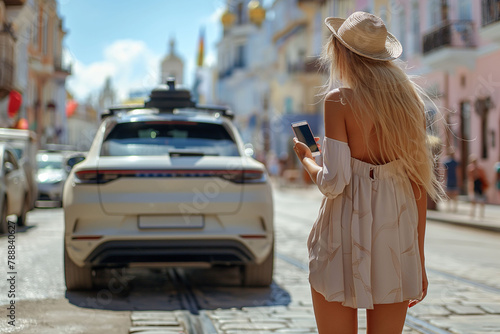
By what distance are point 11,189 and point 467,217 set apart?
1052 cm

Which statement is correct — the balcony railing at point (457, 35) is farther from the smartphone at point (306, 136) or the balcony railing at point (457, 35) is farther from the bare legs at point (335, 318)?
the bare legs at point (335, 318)

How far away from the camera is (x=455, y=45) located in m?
25.9

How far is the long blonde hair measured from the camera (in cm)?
305

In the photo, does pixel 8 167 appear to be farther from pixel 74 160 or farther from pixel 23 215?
pixel 74 160

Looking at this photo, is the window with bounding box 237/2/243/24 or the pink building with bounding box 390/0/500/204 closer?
the pink building with bounding box 390/0/500/204

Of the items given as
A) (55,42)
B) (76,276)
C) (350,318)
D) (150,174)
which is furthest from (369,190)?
(55,42)

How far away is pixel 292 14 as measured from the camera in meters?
55.4

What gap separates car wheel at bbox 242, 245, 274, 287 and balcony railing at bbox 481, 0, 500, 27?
55.7 feet

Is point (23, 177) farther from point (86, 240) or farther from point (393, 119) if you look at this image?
point (393, 119)

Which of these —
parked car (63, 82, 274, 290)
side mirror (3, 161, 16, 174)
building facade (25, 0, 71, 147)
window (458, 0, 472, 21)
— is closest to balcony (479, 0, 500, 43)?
window (458, 0, 472, 21)

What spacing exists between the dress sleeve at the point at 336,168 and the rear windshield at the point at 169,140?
12.2 ft

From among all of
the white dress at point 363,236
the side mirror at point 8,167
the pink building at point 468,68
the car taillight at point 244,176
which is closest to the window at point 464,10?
the pink building at point 468,68

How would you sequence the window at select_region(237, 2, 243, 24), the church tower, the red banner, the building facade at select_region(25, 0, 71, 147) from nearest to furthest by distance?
1. the red banner
2. the building facade at select_region(25, 0, 71, 147)
3. the window at select_region(237, 2, 243, 24)
4. the church tower

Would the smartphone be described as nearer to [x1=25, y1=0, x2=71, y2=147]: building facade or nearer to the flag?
[x1=25, y1=0, x2=71, y2=147]: building facade
